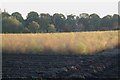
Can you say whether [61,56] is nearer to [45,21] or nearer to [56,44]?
[56,44]

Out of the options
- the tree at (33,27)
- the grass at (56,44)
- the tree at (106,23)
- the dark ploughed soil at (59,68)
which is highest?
the tree at (106,23)

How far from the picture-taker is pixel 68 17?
6844 cm

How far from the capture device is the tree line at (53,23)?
5162 cm

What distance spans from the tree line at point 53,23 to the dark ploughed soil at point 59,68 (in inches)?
1119

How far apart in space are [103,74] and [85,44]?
12191mm

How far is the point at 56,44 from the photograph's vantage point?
92.2 ft

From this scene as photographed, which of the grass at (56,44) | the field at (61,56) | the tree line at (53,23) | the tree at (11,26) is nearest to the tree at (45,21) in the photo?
the tree line at (53,23)

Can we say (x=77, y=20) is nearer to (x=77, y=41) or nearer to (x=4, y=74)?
(x=77, y=41)

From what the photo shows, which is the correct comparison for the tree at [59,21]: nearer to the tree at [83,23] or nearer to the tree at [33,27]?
the tree at [83,23]

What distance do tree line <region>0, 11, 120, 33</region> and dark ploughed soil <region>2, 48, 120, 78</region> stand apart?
28.4 metres

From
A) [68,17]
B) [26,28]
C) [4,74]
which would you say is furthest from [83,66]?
[68,17]

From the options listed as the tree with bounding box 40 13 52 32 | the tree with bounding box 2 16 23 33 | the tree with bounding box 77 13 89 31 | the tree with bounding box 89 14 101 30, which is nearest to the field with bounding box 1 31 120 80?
the tree with bounding box 2 16 23 33

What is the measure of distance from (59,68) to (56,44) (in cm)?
874

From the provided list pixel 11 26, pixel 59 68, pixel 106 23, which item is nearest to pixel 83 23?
pixel 106 23
